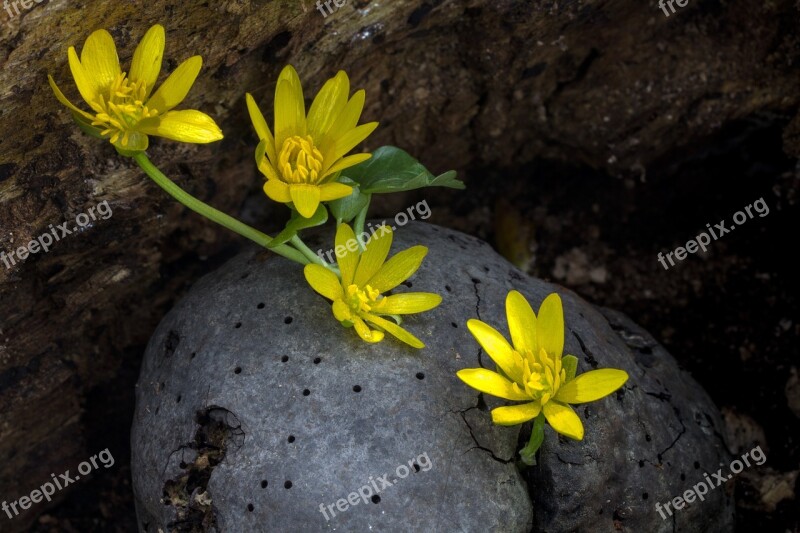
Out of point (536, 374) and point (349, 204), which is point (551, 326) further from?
point (349, 204)

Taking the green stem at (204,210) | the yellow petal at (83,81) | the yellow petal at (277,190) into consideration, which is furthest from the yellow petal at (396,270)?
the yellow petal at (83,81)

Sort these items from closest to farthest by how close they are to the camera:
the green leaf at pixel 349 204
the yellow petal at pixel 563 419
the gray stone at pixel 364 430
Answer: the yellow petal at pixel 563 419 < the gray stone at pixel 364 430 < the green leaf at pixel 349 204

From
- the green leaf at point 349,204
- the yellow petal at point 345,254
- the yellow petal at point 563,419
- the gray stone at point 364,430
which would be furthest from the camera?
the green leaf at point 349,204

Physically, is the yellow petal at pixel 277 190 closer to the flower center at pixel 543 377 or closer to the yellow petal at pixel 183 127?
the yellow petal at pixel 183 127

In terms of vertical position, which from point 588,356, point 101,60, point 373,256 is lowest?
point 588,356

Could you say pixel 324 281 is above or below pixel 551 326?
above

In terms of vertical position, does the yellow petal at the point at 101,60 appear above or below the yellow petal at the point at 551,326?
above

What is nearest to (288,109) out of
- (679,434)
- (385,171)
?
(385,171)

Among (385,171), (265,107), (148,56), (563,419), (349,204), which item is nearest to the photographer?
(563,419)
